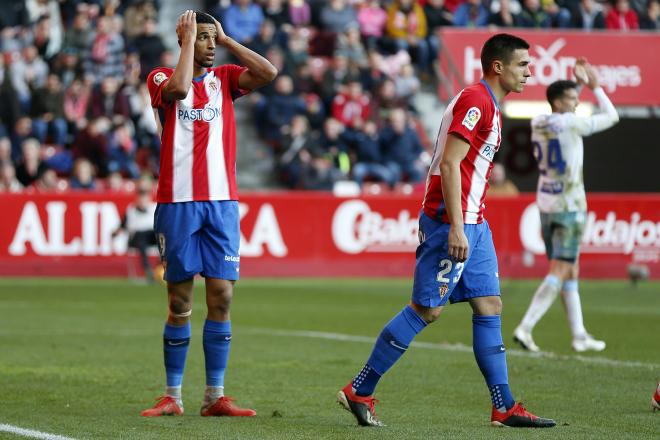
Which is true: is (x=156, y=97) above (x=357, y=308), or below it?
above

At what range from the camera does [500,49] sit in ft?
24.7

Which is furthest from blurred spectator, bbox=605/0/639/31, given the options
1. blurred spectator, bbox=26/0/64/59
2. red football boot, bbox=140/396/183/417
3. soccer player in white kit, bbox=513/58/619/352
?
red football boot, bbox=140/396/183/417

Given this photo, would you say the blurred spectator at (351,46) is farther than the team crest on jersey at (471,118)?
Yes

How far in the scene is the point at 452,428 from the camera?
7.30m

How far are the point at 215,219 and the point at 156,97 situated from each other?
0.76 meters

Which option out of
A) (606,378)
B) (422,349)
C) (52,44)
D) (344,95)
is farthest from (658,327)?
(52,44)

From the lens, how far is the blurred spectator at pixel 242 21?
83.1ft

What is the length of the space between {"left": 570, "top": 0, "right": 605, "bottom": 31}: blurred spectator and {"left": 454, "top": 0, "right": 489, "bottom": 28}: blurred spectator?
182 centimetres

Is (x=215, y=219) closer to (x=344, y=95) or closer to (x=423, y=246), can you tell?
(x=423, y=246)

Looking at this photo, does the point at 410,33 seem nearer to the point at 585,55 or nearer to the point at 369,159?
the point at 369,159

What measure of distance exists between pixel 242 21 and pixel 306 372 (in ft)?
53.1

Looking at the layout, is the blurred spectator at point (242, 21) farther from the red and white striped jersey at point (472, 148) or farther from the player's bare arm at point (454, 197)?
the player's bare arm at point (454, 197)

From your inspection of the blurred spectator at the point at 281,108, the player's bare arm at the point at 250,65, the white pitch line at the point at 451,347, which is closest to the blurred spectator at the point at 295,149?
the blurred spectator at the point at 281,108

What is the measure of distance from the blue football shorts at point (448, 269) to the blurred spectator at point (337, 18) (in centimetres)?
1962
